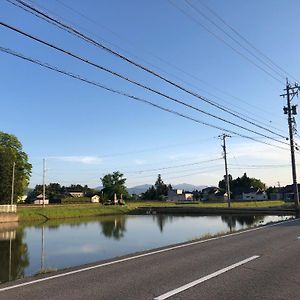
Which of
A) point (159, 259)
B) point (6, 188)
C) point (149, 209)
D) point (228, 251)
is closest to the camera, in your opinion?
point (159, 259)

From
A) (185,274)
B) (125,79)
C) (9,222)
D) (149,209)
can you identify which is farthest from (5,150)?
(185,274)

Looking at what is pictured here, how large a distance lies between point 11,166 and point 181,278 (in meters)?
63.4

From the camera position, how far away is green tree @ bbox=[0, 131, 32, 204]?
67.8 metres

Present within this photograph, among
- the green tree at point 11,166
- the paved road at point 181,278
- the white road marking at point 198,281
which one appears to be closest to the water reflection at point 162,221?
the green tree at point 11,166

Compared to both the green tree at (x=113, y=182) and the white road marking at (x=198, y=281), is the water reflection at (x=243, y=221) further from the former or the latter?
the green tree at (x=113, y=182)

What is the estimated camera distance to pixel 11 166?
68438 millimetres

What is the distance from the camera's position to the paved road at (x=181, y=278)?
816 centimetres

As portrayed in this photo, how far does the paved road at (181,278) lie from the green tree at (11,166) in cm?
5860

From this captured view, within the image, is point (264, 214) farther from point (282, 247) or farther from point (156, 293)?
point (156, 293)

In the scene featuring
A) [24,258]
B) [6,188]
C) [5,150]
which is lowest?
[24,258]

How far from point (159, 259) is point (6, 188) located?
60396mm

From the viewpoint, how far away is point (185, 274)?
1025cm

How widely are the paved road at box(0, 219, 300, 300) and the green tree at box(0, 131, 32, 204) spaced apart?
58598 mm

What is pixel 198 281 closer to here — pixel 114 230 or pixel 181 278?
pixel 181 278
